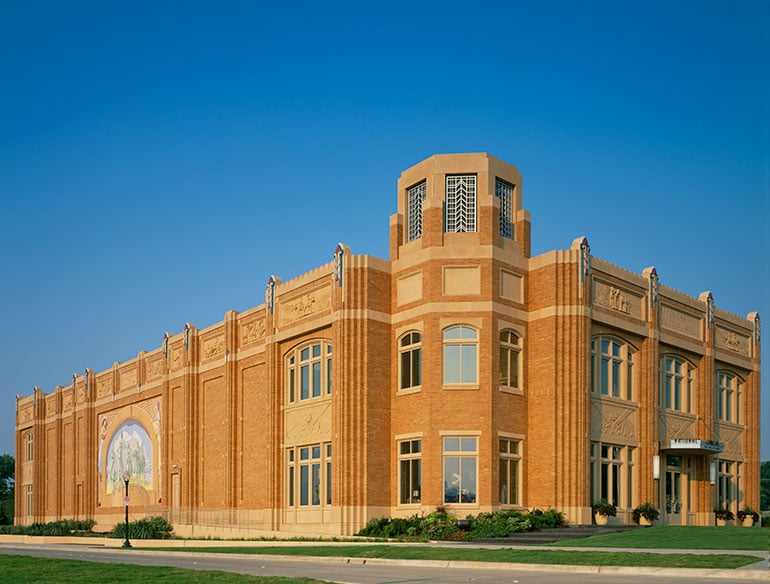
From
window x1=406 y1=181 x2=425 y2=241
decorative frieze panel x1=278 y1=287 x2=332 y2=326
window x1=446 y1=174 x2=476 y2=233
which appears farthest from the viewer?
decorative frieze panel x1=278 y1=287 x2=332 y2=326

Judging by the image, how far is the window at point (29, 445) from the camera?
3012 inches

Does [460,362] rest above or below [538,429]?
above

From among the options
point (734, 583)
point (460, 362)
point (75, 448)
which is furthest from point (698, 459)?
point (75, 448)

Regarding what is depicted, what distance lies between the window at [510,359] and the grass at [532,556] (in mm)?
11245

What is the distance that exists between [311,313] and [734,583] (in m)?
26.9

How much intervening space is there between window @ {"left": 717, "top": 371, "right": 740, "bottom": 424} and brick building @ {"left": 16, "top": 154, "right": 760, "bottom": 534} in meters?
0.16

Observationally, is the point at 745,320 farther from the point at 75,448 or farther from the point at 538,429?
the point at 75,448

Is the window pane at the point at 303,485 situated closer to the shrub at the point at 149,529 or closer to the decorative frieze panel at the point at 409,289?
the shrub at the point at 149,529

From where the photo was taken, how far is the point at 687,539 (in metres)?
27.1

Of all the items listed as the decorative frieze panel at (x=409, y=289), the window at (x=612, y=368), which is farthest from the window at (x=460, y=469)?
the window at (x=612, y=368)

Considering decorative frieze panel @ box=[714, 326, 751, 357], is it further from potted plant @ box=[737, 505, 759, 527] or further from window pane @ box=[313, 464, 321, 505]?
window pane @ box=[313, 464, 321, 505]

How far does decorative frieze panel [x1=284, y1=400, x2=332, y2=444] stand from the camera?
4047cm

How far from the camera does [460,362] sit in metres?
37.3

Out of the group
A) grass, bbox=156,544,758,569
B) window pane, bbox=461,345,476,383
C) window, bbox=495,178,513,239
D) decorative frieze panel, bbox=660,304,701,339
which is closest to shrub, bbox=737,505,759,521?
decorative frieze panel, bbox=660,304,701,339
